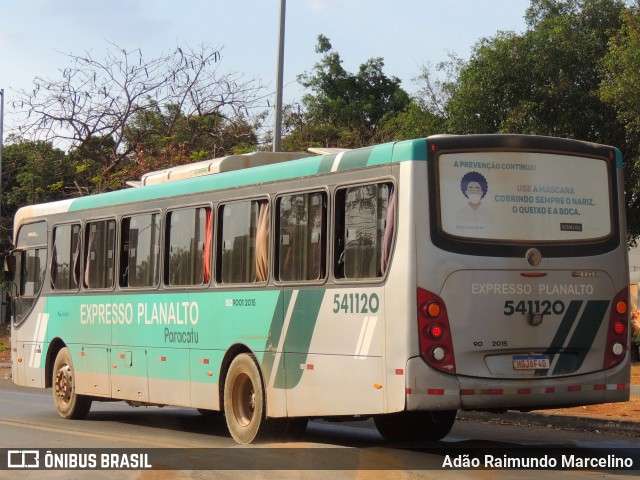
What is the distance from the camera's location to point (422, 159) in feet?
37.0

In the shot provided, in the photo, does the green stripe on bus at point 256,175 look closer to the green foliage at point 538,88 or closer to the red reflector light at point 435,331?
the red reflector light at point 435,331

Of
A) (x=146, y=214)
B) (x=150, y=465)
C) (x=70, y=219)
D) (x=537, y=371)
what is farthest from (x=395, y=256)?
(x=70, y=219)

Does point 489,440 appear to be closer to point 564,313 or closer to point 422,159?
point 564,313

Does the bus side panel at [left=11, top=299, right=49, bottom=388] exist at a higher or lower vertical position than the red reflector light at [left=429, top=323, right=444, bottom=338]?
lower

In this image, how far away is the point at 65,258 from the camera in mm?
17984

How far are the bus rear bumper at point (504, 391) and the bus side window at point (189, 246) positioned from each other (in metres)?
4.09

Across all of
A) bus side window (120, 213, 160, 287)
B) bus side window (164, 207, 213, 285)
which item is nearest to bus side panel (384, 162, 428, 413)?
bus side window (164, 207, 213, 285)

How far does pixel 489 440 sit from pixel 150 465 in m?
4.60

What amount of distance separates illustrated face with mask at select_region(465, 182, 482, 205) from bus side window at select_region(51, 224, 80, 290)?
7.79 m

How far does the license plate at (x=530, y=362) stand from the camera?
1140 centimetres

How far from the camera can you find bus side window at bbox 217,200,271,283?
1348 centimetres

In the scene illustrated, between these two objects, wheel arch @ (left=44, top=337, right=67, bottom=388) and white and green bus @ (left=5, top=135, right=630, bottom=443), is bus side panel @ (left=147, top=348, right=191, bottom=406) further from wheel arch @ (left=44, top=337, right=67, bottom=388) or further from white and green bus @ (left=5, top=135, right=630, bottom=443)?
wheel arch @ (left=44, top=337, right=67, bottom=388)

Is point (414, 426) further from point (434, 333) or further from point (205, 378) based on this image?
point (434, 333)

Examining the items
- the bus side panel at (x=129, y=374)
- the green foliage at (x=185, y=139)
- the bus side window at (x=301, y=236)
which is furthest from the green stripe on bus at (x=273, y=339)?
the green foliage at (x=185, y=139)
